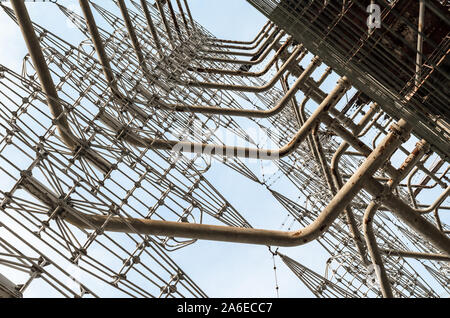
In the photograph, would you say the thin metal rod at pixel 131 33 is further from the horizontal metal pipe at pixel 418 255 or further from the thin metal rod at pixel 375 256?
the horizontal metal pipe at pixel 418 255

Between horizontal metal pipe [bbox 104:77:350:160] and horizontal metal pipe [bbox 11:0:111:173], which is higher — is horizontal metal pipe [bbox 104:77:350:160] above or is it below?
above

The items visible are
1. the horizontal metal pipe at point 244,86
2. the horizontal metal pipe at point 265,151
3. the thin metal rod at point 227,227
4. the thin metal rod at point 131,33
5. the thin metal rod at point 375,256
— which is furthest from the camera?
the horizontal metal pipe at point 244,86

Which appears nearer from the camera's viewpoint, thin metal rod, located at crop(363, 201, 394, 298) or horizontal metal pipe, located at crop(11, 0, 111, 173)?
horizontal metal pipe, located at crop(11, 0, 111, 173)

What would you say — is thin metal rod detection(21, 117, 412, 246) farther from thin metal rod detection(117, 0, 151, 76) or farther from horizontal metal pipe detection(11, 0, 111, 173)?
thin metal rod detection(117, 0, 151, 76)

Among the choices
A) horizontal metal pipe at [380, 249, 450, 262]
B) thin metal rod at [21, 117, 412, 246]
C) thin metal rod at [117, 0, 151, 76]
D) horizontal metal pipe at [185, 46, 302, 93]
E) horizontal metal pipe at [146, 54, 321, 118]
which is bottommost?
thin metal rod at [21, 117, 412, 246]

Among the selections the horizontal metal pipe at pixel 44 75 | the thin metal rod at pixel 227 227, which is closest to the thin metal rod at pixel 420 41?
the thin metal rod at pixel 227 227

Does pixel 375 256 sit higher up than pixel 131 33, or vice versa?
pixel 131 33

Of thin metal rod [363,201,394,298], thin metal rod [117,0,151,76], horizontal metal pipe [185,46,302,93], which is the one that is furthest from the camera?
horizontal metal pipe [185,46,302,93]

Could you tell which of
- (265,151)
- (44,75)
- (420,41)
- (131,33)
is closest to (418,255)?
(265,151)

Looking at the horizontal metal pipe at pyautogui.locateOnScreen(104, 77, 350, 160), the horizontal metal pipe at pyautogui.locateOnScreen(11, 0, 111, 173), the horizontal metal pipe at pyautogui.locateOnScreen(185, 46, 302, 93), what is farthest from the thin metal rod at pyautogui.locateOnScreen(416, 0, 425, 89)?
the horizontal metal pipe at pyautogui.locateOnScreen(185, 46, 302, 93)

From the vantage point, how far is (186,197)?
726 cm

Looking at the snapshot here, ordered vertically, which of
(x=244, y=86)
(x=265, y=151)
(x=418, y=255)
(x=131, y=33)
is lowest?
(x=418, y=255)

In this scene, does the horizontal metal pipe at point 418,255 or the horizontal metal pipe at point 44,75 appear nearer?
the horizontal metal pipe at point 44,75

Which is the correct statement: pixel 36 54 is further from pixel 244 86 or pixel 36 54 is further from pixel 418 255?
pixel 418 255
